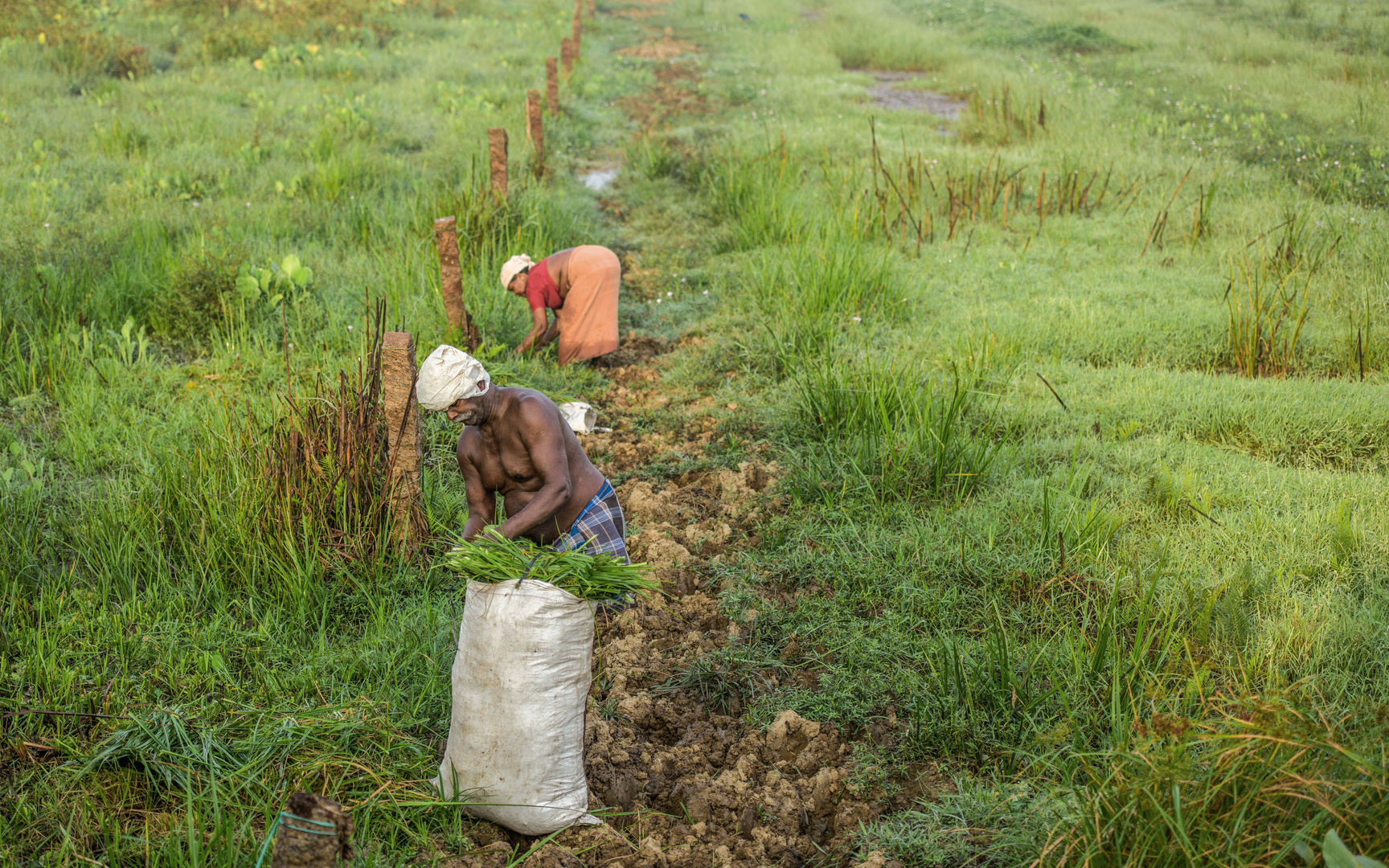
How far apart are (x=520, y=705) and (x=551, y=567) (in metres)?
0.39

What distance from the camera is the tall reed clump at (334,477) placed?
136 inches

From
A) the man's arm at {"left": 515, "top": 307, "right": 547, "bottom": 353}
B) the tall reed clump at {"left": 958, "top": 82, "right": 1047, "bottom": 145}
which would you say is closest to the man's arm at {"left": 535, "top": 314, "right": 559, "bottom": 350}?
the man's arm at {"left": 515, "top": 307, "right": 547, "bottom": 353}

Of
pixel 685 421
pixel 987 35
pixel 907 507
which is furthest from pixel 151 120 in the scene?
pixel 987 35

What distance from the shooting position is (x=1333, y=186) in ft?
26.6

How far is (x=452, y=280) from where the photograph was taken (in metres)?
5.04

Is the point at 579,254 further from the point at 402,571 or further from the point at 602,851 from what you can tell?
the point at 602,851

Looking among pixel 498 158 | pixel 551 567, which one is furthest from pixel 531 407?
pixel 498 158

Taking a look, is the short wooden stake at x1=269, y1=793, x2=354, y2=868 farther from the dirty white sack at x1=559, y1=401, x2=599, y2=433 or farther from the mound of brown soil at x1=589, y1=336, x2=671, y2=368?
the mound of brown soil at x1=589, y1=336, x2=671, y2=368

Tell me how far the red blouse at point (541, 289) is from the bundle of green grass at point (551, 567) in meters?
3.54

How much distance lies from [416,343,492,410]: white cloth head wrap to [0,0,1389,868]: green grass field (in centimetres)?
72

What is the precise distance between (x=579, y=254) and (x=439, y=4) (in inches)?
744

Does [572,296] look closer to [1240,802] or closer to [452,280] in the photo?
[452,280]

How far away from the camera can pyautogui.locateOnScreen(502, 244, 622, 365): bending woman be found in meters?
5.88

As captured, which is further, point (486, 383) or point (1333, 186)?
point (1333, 186)
